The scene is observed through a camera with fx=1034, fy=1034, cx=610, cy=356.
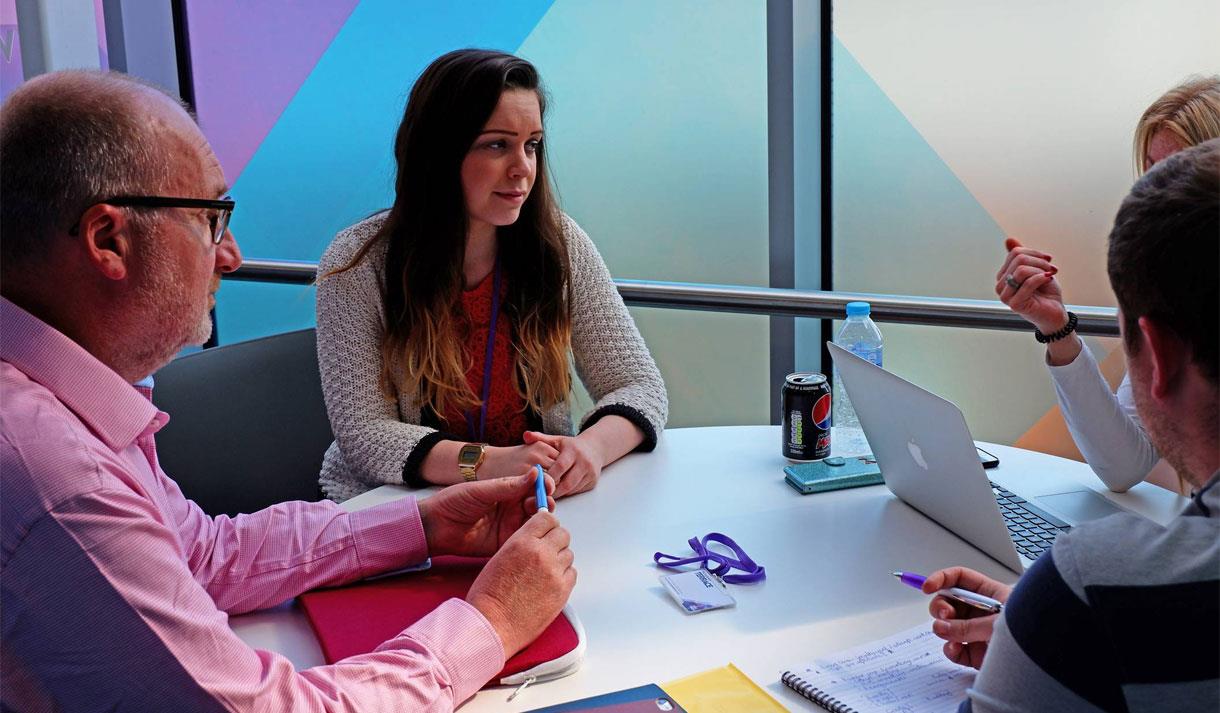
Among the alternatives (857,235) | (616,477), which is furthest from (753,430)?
(857,235)

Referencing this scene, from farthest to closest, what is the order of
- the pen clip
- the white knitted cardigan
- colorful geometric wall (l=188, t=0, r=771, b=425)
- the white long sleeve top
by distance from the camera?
colorful geometric wall (l=188, t=0, r=771, b=425) → the white knitted cardigan → the white long sleeve top → the pen clip

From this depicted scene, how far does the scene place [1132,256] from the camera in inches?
32.4

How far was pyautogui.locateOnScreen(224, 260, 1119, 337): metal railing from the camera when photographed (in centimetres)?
226

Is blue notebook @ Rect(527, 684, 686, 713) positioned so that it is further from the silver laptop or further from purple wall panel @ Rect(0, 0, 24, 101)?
purple wall panel @ Rect(0, 0, 24, 101)

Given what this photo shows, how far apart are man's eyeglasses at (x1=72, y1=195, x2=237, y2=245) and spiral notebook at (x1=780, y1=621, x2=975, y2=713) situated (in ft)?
2.64

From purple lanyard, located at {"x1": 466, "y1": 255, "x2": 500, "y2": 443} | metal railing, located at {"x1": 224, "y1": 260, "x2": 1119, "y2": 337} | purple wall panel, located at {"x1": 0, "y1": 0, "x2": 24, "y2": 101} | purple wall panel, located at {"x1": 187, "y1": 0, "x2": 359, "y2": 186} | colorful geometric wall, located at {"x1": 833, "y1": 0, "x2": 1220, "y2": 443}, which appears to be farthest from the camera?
purple wall panel, located at {"x1": 187, "y1": 0, "x2": 359, "y2": 186}

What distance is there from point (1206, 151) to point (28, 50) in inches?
162

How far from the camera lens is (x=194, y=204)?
1.11 m

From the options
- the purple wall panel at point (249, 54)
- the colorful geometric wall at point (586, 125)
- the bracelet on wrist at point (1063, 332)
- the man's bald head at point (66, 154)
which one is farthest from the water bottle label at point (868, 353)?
the purple wall panel at point (249, 54)

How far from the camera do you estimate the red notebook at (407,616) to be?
45.6 inches

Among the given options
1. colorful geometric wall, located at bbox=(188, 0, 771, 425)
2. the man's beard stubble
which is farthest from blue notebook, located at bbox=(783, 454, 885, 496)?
colorful geometric wall, located at bbox=(188, 0, 771, 425)

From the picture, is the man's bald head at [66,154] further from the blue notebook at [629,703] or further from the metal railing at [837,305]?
the metal railing at [837,305]

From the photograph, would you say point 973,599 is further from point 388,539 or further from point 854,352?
point 854,352

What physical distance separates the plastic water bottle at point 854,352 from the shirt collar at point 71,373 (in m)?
1.15
